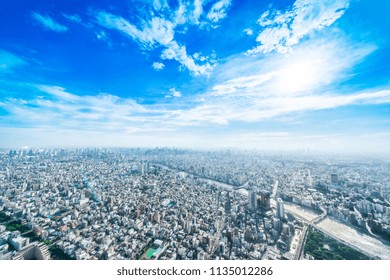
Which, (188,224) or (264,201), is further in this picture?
(264,201)

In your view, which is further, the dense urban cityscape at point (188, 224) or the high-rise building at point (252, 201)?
the high-rise building at point (252, 201)

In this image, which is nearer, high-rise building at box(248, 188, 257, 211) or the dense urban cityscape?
the dense urban cityscape

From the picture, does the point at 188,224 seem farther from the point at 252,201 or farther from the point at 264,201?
the point at 264,201

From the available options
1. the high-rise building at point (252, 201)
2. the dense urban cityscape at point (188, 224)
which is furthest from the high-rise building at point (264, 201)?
the high-rise building at point (252, 201)

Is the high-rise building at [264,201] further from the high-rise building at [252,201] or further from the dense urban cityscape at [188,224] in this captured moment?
the high-rise building at [252,201]

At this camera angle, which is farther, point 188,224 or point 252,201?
point 252,201

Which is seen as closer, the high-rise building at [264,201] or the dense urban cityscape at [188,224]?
the dense urban cityscape at [188,224]

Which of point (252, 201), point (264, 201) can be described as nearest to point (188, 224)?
point (252, 201)

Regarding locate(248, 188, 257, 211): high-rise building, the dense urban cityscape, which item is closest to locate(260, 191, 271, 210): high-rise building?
the dense urban cityscape

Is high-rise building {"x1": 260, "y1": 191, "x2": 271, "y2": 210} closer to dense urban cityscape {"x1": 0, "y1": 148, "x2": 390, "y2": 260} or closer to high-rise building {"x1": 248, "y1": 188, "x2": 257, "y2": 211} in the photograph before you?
dense urban cityscape {"x1": 0, "y1": 148, "x2": 390, "y2": 260}

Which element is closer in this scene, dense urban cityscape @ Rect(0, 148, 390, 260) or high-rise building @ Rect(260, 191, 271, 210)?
dense urban cityscape @ Rect(0, 148, 390, 260)
